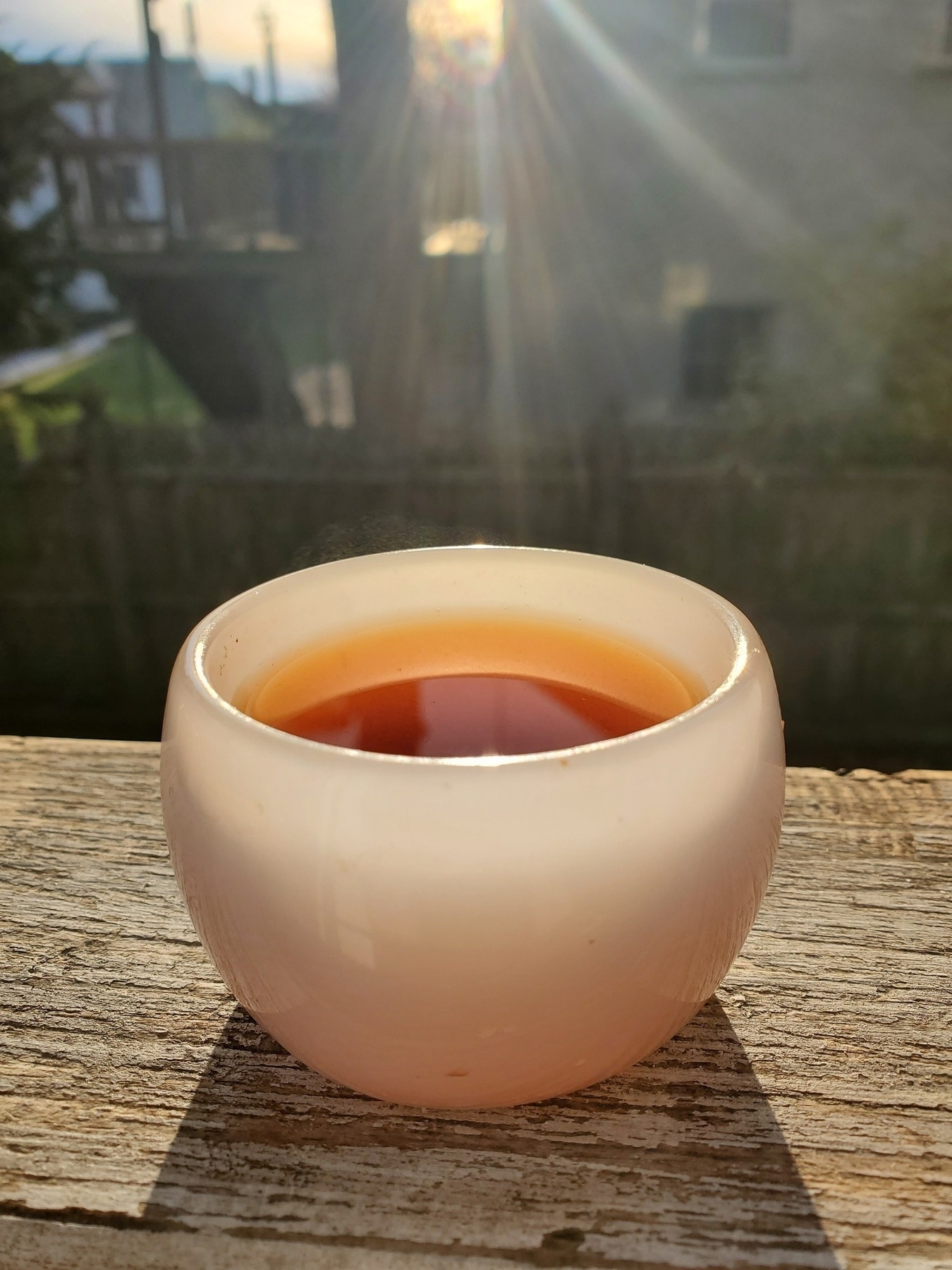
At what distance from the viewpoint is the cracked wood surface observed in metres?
0.45

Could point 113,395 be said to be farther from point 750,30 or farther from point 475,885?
point 475,885

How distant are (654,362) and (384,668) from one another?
7177 millimetres

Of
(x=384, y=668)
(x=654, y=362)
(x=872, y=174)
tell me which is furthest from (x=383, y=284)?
(x=384, y=668)

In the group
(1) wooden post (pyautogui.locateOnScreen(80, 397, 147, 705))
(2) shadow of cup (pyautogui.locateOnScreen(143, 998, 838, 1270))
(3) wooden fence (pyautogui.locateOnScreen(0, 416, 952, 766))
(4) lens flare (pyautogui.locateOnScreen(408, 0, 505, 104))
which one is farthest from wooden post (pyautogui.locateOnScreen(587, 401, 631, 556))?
(2) shadow of cup (pyautogui.locateOnScreen(143, 998, 838, 1270))

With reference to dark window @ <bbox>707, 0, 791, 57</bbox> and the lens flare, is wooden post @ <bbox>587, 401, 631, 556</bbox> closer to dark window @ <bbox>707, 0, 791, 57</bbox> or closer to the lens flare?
the lens flare

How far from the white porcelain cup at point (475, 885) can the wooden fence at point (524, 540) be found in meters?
4.09

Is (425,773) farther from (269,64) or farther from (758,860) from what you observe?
(269,64)

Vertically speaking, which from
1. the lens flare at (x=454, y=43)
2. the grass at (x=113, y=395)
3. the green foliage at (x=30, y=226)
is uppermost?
the lens flare at (x=454, y=43)

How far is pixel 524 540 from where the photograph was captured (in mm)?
5113

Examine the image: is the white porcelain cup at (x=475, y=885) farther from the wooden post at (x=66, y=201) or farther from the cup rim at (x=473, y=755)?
the wooden post at (x=66, y=201)

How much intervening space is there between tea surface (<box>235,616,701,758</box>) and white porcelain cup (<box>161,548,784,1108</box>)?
127 mm

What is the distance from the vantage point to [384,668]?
69cm

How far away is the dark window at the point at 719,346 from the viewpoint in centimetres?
714

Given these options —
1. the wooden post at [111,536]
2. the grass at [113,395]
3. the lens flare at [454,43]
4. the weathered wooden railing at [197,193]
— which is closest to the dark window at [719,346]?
the lens flare at [454,43]
